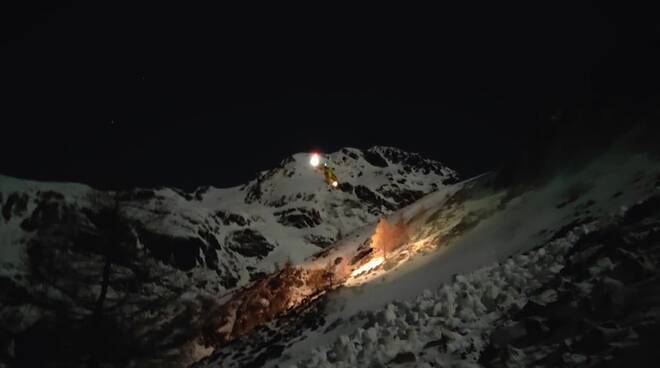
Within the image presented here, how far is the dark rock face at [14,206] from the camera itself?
191 m

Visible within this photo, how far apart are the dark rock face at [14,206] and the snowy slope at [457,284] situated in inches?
7560

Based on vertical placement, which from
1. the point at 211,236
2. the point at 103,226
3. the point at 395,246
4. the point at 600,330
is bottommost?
the point at 600,330

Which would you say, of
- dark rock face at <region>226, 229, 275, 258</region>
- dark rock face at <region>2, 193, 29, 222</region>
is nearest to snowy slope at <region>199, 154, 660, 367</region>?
dark rock face at <region>226, 229, 275, 258</region>

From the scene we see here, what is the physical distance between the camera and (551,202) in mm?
23547

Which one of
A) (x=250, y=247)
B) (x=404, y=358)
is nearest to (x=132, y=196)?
(x=404, y=358)

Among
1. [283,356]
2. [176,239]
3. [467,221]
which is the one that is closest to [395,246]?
[467,221]

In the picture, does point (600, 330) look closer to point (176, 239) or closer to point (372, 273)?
point (372, 273)

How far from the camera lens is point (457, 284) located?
14039mm

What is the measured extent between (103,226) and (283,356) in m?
6.10

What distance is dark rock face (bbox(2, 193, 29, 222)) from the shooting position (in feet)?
626

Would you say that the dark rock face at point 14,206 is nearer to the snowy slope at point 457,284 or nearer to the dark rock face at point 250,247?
the dark rock face at point 250,247

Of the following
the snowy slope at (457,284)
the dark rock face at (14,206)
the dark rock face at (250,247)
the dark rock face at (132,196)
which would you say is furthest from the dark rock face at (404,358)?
the dark rock face at (14,206)

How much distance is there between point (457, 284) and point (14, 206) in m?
211

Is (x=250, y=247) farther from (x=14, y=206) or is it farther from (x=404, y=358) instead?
(x=404, y=358)
